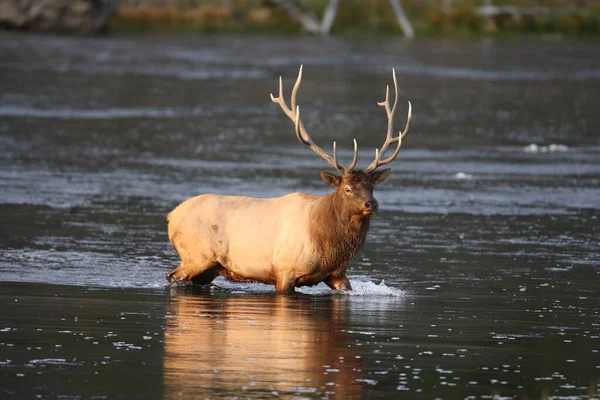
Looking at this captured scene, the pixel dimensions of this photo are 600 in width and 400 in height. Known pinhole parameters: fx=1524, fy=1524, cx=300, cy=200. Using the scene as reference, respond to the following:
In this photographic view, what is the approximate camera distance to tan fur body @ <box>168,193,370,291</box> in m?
11.8

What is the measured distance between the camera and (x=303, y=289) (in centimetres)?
1230

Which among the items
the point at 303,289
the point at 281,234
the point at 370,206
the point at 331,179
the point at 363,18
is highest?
the point at 363,18

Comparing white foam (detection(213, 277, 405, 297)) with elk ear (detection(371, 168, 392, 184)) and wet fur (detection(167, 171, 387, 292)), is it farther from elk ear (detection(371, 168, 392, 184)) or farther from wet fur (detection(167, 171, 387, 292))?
elk ear (detection(371, 168, 392, 184))

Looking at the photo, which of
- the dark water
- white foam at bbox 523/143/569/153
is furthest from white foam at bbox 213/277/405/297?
white foam at bbox 523/143/569/153

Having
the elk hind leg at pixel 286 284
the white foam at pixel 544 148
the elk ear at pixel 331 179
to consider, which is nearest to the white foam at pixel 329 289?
the elk hind leg at pixel 286 284

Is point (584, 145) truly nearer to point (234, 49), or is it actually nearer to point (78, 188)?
point (78, 188)

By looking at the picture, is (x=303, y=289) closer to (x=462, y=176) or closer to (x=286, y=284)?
(x=286, y=284)

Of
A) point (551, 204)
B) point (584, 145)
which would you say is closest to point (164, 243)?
point (551, 204)

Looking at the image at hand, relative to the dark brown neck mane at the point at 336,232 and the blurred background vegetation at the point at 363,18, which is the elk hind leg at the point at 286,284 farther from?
the blurred background vegetation at the point at 363,18

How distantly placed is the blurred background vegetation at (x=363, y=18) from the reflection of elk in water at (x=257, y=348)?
50.4 m

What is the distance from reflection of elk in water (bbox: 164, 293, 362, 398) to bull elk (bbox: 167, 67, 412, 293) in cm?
28

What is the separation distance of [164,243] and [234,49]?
117 feet

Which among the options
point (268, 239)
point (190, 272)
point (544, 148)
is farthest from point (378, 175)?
point (544, 148)

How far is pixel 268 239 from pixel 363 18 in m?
54.8
